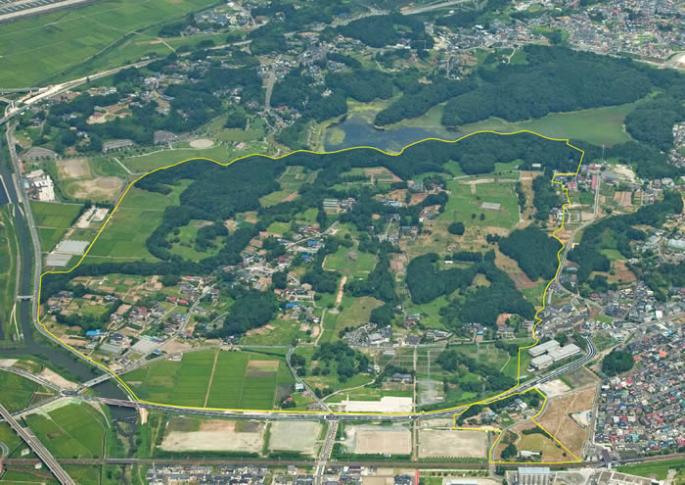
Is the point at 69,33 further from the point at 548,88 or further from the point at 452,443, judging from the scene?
the point at 452,443

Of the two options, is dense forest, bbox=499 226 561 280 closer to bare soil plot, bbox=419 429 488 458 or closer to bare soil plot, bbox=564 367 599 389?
bare soil plot, bbox=564 367 599 389

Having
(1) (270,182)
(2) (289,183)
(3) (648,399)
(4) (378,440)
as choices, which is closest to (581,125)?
(2) (289,183)

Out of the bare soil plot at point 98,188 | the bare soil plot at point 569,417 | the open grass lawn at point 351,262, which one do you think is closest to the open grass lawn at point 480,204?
the open grass lawn at point 351,262

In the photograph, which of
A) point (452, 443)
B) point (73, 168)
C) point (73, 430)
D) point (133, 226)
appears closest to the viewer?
Result: point (452, 443)

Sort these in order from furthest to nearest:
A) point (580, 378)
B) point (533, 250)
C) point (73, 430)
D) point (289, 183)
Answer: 1. point (289, 183)
2. point (533, 250)
3. point (580, 378)
4. point (73, 430)

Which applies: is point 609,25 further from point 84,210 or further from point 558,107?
point 84,210

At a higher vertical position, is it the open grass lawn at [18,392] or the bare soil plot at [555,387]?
the open grass lawn at [18,392]

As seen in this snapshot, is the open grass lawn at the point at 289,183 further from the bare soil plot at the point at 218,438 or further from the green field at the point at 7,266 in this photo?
the bare soil plot at the point at 218,438
